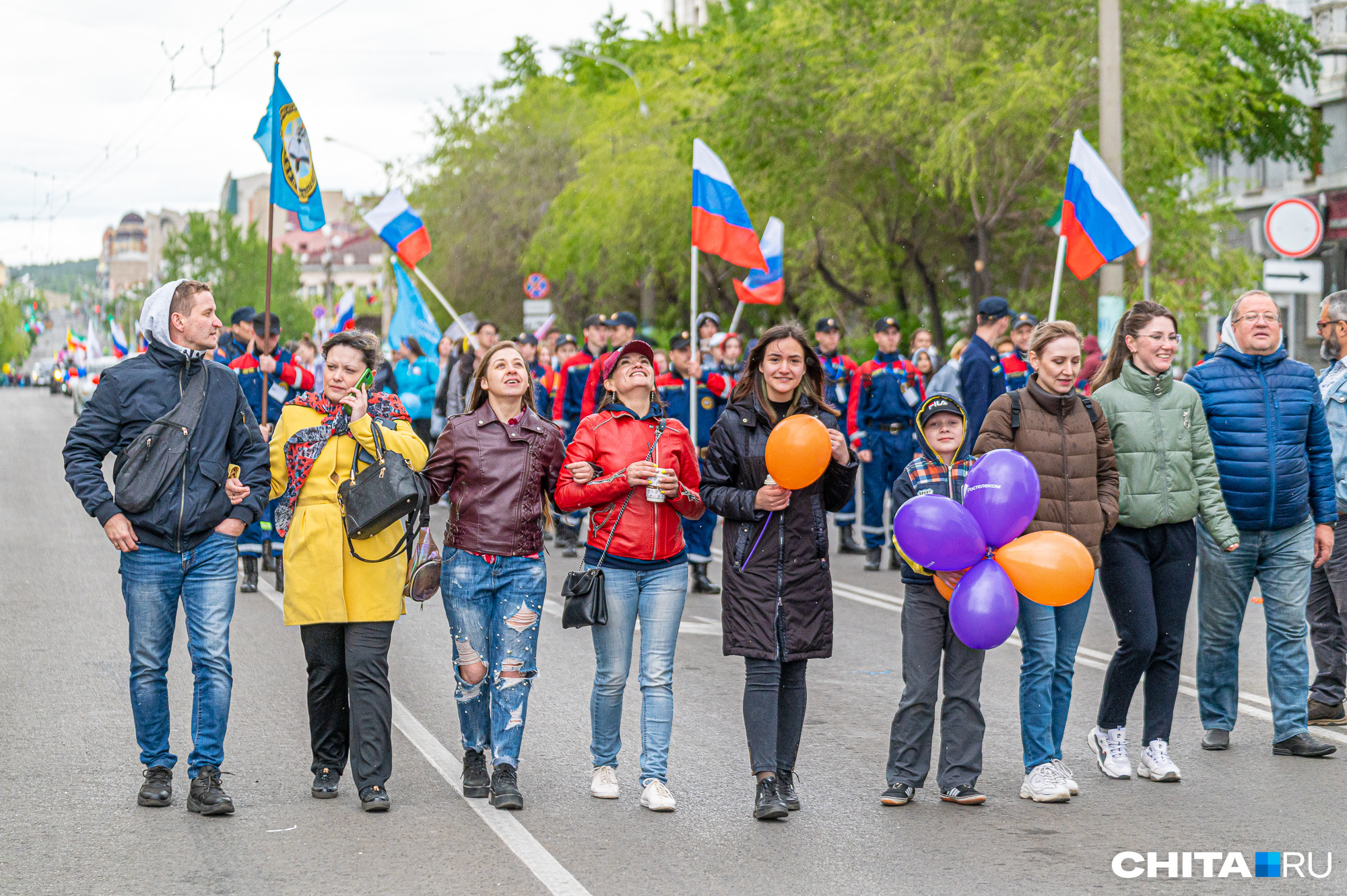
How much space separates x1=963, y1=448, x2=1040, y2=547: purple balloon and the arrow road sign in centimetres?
887

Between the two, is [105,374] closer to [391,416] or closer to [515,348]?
[391,416]

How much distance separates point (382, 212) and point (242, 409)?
1027cm

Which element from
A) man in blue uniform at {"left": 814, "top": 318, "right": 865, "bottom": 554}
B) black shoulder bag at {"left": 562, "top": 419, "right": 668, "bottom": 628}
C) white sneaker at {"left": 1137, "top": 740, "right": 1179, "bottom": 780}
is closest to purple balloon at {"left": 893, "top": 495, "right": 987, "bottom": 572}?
black shoulder bag at {"left": 562, "top": 419, "right": 668, "bottom": 628}

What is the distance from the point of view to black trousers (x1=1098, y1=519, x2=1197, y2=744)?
6562 mm

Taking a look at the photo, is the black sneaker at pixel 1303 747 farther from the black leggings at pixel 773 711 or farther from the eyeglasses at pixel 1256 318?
the black leggings at pixel 773 711

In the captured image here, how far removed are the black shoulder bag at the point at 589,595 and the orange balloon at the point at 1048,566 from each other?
1518 millimetres

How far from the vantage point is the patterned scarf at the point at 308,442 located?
6.08m

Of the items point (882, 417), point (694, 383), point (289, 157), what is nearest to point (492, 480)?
point (289, 157)

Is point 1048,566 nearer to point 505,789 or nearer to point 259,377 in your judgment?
point 505,789

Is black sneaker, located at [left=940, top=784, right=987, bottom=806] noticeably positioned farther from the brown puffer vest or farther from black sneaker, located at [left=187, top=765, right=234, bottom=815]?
black sneaker, located at [left=187, top=765, right=234, bottom=815]

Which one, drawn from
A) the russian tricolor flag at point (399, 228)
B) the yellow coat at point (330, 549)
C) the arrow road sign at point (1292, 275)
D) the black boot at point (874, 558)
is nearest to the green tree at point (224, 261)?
the russian tricolor flag at point (399, 228)

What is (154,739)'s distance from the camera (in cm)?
603

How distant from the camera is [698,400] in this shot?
48.4ft

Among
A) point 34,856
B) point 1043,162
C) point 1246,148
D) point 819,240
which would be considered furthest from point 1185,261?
point 34,856
